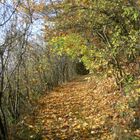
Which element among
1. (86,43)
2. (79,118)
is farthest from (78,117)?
(86,43)

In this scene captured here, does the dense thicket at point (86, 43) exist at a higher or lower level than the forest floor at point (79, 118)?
higher

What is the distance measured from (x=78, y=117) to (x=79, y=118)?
20cm

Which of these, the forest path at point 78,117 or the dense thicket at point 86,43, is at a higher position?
the dense thicket at point 86,43

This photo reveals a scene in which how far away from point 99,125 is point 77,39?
4.98 m

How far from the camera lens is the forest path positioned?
952 cm

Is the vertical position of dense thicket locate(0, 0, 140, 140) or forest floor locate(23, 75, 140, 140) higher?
dense thicket locate(0, 0, 140, 140)

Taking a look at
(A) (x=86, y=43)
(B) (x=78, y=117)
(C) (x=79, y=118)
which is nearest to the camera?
(C) (x=79, y=118)

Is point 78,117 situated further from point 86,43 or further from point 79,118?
point 86,43

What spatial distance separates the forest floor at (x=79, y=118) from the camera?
31.1 ft

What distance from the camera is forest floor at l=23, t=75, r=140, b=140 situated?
9492mm

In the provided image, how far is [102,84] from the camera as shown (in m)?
17.1

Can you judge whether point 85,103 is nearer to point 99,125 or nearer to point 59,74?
point 99,125

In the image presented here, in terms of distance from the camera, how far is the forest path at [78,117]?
9.52 metres

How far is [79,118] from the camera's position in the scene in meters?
11.5
